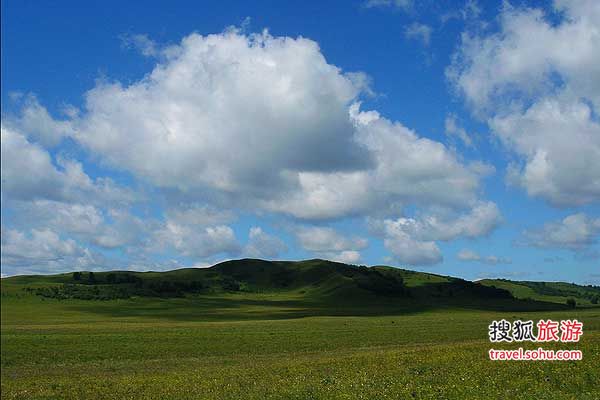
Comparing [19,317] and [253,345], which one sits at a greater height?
[19,317]

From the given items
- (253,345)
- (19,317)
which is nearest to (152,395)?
(19,317)

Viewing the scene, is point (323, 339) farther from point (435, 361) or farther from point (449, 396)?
point (449, 396)

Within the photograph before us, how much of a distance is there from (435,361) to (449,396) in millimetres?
10199

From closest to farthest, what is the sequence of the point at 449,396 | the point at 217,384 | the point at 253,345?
the point at 449,396 → the point at 217,384 → the point at 253,345

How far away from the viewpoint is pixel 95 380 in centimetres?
3566

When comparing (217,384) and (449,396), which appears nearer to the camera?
(449,396)

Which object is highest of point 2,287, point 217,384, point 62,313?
point 2,287

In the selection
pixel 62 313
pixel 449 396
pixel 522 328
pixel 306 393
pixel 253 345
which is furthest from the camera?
pixel 253 345

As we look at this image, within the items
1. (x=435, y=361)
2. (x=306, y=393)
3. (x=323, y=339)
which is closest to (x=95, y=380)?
(x=306, y=393)

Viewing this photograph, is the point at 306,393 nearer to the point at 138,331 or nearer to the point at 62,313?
the point at 62,313

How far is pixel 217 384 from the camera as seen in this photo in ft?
105

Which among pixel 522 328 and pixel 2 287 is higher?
pixel 2 287

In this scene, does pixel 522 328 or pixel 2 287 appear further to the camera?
pixel 522 328

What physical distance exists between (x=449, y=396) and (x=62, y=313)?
2880 cm
